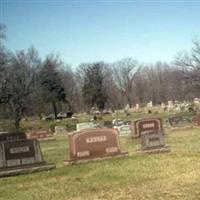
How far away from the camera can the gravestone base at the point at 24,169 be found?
46.1 ft

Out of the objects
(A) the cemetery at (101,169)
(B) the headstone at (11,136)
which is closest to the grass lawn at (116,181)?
(A) the cemetery at (101,169)

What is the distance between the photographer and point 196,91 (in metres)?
62.6

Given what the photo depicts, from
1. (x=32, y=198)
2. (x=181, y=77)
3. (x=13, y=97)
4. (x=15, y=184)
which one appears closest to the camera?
(x=32, y=198)

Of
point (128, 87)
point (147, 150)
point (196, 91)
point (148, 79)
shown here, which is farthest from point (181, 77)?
point (148, 79)

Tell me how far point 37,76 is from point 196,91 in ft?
70.5

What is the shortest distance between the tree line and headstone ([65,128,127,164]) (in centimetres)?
3599

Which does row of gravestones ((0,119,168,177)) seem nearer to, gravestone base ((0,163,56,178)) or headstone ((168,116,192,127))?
gravestone base ((0,163,56,178))

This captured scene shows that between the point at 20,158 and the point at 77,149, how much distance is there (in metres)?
2.20

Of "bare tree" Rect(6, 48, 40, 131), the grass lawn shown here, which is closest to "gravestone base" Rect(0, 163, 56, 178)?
the grass lawn

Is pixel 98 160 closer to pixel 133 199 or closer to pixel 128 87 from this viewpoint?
pixel 133 199

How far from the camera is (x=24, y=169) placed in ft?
47.4

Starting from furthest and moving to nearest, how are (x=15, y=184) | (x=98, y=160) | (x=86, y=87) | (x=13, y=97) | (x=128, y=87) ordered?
(x=128, y=87), (x=86, y=87), (x=13, y=97), (x=98, y=160), (x=15, y=184)

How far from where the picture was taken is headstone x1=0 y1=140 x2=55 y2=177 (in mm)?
14266

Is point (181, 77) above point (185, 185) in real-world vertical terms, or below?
above
